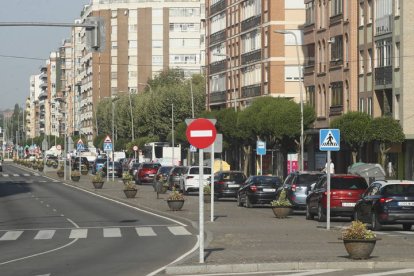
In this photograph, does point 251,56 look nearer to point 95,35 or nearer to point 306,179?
point 306,179

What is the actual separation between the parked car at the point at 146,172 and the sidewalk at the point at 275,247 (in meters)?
43.4

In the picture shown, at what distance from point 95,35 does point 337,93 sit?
46.8 m

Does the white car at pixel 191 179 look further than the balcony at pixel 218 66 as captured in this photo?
No

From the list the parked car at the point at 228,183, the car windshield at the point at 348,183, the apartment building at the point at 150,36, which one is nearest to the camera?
the car windshield at the point at 348,183

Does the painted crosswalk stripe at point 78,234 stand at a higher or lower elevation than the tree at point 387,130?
lower

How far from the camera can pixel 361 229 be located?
20.8m

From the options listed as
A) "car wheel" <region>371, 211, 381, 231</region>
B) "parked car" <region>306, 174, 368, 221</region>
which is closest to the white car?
"parked car" <region>306, 174, 368, 221</region>

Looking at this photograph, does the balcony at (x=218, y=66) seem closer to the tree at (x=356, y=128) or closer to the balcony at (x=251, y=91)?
the balcony at (x=251, y=91)

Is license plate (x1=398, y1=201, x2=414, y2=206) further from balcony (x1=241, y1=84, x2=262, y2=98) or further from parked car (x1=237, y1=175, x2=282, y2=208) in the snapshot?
balcony (x1=241, y1=84, x2=262, y2=98)

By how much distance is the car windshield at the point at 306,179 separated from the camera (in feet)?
141

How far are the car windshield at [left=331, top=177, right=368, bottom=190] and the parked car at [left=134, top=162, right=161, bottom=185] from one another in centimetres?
4754

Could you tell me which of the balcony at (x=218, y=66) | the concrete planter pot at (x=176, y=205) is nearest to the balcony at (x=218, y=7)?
the balcony at (x=218, y=66)

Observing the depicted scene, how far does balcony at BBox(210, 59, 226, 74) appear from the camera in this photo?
344 ft

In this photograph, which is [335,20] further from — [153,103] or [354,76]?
[153,103]
